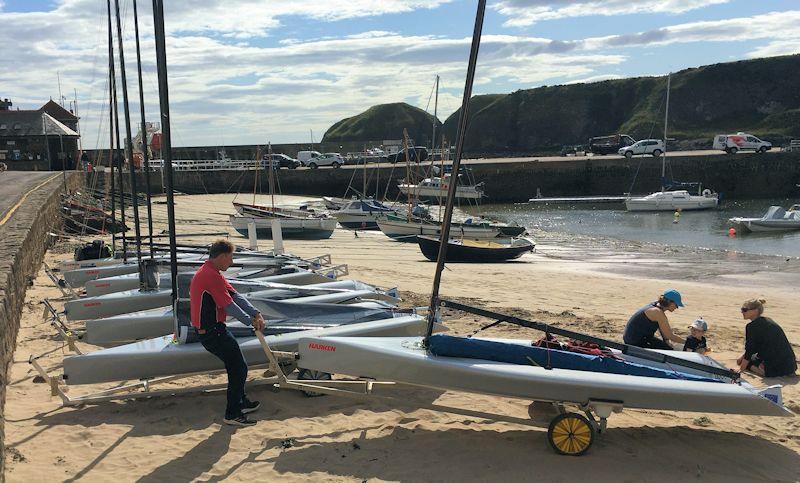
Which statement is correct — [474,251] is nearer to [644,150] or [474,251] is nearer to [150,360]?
[150,360]

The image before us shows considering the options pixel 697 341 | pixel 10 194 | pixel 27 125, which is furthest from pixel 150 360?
pixel 27 125

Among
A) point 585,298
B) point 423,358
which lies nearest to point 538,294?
point 585,298

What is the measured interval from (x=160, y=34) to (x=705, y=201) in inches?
1628

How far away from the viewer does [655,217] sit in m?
39.8

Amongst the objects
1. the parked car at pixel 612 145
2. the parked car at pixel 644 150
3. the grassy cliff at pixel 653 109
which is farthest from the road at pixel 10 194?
the grassy cliff at pixel 653 109

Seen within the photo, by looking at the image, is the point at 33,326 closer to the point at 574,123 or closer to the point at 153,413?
the point at 153,413

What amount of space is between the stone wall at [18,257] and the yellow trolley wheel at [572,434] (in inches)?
161

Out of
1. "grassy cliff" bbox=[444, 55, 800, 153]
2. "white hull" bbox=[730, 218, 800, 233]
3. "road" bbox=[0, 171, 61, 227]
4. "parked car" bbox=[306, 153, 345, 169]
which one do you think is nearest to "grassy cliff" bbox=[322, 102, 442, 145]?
"grassy cliff" bbox=[444, 55, 800, 153]

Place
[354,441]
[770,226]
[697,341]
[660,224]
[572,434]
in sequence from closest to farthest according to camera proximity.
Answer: [572,434], [354,441], [697,341], [770,226], [660,224]

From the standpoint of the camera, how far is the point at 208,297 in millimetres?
6059

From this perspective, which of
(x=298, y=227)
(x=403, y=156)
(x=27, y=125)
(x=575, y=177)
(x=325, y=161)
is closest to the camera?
(x=298, y=227)

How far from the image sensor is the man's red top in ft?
19.8

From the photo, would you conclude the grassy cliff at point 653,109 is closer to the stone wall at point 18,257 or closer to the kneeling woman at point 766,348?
the stone wall at point 18,257

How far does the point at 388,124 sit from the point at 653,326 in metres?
113
